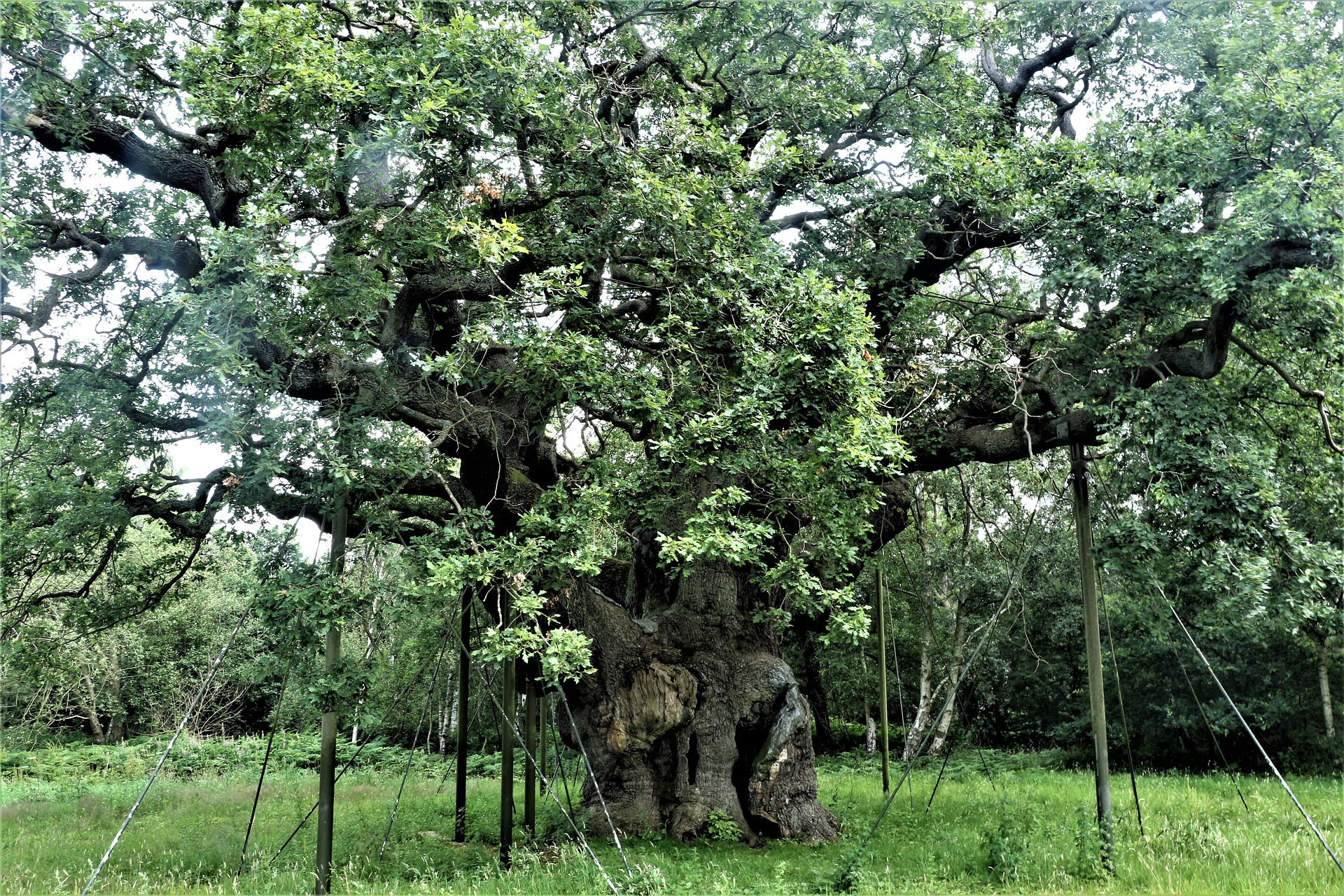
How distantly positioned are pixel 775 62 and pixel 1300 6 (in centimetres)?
492

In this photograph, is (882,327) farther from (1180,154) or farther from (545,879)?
(545,879)

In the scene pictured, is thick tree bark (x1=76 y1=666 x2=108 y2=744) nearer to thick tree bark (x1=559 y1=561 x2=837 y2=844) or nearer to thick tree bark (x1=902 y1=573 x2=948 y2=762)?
thick tree bark (x1=559 y1=561 x2=837 y2=844)

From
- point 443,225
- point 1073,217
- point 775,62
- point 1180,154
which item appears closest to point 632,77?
point 775,62

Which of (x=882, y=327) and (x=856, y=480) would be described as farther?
(x=882, y=327)

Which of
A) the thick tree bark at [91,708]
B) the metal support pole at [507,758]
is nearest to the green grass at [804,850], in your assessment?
the metal support pole at [507,758]

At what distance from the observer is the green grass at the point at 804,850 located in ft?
22.9

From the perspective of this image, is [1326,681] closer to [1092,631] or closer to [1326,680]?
[1326,680]

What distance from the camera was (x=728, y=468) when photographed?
22.2 feet

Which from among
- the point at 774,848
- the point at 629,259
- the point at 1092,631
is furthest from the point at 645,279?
the point at 774,848

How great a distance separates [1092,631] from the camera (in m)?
8.06

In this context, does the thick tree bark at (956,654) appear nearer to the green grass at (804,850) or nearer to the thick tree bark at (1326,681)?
the green grass at (804,850)

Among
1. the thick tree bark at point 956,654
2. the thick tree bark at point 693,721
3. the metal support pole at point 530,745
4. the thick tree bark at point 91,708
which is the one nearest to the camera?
the metal support pole at point 530,745

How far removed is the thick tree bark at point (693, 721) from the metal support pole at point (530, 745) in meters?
0.62

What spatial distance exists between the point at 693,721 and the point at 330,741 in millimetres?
4070
